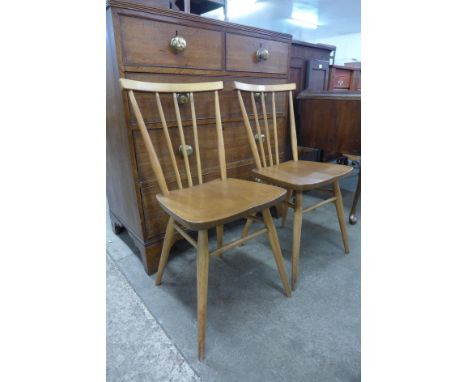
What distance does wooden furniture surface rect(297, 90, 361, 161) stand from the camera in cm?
172

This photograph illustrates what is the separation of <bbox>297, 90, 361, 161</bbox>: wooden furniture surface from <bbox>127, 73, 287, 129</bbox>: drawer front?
0.38m

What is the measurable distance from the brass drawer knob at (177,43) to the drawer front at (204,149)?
331 millimetres

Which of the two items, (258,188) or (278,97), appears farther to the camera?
(278,97)

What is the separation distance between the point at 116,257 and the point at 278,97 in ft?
4.41

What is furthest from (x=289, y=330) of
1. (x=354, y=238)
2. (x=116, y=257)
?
(x=116, y=257)

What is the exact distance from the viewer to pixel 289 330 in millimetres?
1042

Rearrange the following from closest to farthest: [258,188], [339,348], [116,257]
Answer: [339,348]
[258,188]
[116,257]

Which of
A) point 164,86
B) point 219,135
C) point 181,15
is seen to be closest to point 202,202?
point 219,135

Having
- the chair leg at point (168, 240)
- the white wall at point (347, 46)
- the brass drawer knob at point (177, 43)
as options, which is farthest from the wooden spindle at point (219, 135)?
the white wall at point (347, 46)

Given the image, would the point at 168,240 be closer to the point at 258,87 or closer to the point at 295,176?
the point at 295,176

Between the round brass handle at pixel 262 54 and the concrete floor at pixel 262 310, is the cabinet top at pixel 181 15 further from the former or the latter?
the concrete floor at pixel 262 310

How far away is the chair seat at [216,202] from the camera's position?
865mm
